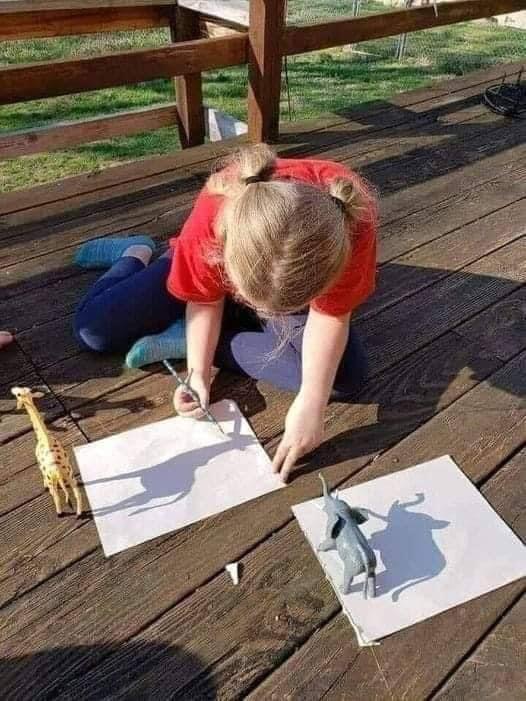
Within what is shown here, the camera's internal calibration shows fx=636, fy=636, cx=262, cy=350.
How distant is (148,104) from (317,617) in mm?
4559

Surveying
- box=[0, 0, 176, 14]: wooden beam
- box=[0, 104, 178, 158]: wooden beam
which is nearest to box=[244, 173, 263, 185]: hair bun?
box=[0, 0, 176, 14]: wooden beam

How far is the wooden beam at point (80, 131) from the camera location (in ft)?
9.20

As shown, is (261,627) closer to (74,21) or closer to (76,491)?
(76,491)

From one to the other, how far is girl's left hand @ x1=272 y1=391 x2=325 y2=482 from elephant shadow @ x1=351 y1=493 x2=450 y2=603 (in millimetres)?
188

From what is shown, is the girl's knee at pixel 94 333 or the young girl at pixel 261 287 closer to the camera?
the young girl at pixel 261 287

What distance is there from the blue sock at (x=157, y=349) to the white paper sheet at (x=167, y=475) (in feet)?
0.67

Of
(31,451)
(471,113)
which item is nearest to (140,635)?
(31,451)

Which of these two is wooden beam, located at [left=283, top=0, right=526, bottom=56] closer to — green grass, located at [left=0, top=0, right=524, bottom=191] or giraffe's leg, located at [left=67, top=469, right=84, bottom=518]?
green grass, located at [left=0, top=0, right=524, bottom=191]

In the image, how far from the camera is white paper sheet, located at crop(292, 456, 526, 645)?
109cm

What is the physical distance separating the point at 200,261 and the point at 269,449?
0.44 meters

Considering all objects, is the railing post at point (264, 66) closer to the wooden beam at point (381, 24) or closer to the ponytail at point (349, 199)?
the wooden beam at point (381, 24)

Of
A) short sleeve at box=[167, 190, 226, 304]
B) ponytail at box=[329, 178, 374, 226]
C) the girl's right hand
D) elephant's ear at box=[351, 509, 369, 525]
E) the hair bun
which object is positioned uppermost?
the hair bun

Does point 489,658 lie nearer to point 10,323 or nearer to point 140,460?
point 140,460

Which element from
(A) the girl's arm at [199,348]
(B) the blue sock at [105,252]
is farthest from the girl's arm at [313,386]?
(B) the blue sock at [105,252]
